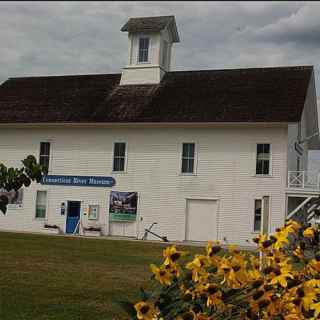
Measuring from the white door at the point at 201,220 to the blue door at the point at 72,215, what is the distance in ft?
19.5

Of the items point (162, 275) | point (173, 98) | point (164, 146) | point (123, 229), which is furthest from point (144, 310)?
point (173, 98)

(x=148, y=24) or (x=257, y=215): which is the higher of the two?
(x=148, y=24)

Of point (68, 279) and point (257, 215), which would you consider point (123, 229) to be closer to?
point (257, 215)

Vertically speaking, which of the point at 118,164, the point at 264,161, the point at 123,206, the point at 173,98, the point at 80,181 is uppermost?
the point at 173,98

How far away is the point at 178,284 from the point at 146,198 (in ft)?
85.3

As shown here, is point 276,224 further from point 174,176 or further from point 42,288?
point 42,288

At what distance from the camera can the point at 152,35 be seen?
33469mm

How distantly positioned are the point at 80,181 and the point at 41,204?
2.74 meters

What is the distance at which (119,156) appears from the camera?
3073 centimetres

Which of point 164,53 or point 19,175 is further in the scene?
point 164,53

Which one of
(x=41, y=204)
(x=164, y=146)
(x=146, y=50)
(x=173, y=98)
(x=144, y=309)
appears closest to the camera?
(x=144, y=309)

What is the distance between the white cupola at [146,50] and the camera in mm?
32906

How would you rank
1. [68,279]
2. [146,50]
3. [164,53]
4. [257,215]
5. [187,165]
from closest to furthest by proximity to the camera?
[68,279]
[257,215]
[187,165]
[146,50]
[164,53]

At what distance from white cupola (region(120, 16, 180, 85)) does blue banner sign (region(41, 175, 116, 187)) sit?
19.4 ft
